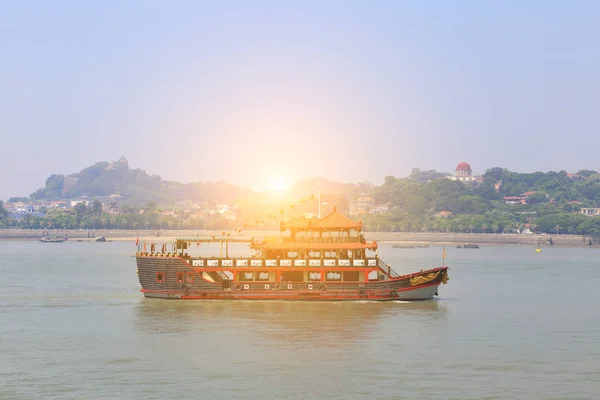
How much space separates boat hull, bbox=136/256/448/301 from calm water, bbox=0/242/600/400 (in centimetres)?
108

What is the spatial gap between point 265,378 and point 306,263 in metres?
27.2

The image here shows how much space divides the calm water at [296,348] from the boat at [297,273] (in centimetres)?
126

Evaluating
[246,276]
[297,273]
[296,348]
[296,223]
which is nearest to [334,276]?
[297,273]

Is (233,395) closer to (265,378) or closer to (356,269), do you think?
(265,378)

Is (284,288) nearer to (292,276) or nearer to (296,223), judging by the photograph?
(292,276)

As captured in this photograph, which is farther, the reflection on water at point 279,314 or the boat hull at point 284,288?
the boat hull at point 284,288

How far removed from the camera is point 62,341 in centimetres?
5109

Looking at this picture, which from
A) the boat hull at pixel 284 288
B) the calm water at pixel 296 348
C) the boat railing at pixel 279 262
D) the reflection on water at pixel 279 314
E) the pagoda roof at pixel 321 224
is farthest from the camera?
the pagoda roof at pixel 321 224

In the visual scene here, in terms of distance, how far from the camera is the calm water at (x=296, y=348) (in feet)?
132

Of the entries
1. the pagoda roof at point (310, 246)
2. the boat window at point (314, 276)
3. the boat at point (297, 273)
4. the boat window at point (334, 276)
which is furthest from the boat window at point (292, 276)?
the boat window at point (334, 276)

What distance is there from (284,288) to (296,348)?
1969 cm

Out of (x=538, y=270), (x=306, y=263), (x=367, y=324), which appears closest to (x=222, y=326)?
(x=367, y=324)

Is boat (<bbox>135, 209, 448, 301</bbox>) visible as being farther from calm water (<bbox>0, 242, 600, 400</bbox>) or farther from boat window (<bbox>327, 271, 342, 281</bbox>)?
calm water (<bbox>0, 242, 600, 400</bbox>)

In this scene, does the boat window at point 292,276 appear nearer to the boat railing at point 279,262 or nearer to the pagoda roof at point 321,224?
the boat railing at point 279,262
